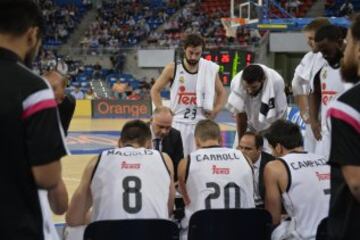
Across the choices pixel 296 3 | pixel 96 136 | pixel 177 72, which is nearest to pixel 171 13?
pixel 296 3

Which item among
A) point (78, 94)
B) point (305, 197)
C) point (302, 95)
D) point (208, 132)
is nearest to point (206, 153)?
point (208, 132)

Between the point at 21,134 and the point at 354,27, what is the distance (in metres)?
1.28

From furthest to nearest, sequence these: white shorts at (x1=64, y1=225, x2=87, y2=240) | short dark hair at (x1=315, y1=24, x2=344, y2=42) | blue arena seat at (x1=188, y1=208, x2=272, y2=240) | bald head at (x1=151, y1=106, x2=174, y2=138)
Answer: bald head at (x1=151, y1=106, x2=174, y2=138) → short dark hair at (x1=315, y1=24, x2=344, y2=42) → white shorts at (x1=64, y1=225, x2=87, y2=240) → blue arena seat at (x1=188, y1=208, x2=272, y2=240)

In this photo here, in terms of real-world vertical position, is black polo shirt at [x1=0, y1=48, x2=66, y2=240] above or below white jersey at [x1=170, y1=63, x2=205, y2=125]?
above

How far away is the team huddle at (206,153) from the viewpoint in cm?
216

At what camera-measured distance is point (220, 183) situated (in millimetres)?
4168

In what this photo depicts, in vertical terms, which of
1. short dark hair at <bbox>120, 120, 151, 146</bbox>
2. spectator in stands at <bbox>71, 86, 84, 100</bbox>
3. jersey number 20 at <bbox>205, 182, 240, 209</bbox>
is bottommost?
spectator in stands at <bbox>71, 86, 84, 100</bbox>

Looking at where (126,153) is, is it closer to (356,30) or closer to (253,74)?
(356,30)

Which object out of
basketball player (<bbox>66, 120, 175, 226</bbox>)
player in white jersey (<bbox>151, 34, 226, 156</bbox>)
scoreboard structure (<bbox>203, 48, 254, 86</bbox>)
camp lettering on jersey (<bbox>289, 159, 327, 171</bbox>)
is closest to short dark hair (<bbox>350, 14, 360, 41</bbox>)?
camp lettering on jersey (<bbox>289, 159, 327, 171</bbox>)

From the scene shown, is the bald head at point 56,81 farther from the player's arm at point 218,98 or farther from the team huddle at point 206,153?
the player's arm at point 218,98

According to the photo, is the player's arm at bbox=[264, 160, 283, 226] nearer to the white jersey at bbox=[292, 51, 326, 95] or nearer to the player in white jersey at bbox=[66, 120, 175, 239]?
the player in white jersey at bbox=[66, 120, 175, 239]

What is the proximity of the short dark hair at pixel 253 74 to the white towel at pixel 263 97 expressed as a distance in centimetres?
20

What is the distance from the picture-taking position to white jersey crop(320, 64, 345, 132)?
18.1 feet

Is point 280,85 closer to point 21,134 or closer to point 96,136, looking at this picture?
point 21,134
